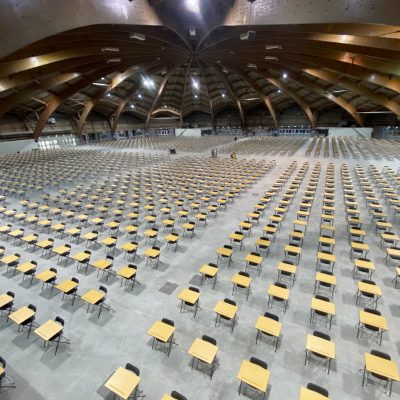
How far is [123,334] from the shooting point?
24.8 feet

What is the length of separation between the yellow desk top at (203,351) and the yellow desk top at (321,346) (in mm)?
2379

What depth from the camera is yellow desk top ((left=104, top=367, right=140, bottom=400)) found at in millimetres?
5344

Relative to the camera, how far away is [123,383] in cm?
555

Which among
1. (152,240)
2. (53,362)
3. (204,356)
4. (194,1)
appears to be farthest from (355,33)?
(53,362)

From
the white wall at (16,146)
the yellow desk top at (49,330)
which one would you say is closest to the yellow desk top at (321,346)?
the yellow desk top at (49,330)

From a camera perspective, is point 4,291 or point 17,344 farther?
point 4,291

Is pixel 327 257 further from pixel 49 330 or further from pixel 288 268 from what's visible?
pixel 49 330

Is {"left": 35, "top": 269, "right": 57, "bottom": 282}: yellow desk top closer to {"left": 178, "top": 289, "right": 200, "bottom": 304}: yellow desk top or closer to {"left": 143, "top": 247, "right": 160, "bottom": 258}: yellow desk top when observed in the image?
{"left": 143, "top": 247, "right": 160, "bottom": 258}: yellow desk top

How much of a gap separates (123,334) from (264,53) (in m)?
35.5

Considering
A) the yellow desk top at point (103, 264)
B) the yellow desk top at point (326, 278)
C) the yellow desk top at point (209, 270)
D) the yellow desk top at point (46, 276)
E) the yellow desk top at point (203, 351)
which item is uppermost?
the yellow desk top at point (46, 276)

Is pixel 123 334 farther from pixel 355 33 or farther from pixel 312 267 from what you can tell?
pixel 355 33

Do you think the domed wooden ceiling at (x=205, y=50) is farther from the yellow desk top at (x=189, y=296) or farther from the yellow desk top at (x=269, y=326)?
the yellow desk top at (x=269, y=326)

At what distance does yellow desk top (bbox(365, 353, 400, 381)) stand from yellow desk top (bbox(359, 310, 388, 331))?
1.08 m

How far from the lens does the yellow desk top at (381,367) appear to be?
562cm
